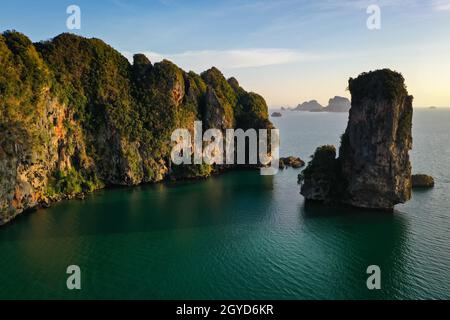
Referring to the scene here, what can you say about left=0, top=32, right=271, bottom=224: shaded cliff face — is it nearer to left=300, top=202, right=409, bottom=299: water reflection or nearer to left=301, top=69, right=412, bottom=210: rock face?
left=301, top=69, right=412, bottom=210: rock face

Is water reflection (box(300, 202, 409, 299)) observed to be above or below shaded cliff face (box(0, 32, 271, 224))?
below

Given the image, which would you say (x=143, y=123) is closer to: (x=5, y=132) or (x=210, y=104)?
(x=210, y=104)

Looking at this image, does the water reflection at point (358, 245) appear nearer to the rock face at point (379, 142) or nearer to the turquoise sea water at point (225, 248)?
the turquoise sea water at point (225, 248)

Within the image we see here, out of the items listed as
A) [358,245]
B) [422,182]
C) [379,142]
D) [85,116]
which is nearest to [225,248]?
[358,245]

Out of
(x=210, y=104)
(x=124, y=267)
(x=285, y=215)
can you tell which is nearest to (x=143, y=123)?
(x=210, y=104)

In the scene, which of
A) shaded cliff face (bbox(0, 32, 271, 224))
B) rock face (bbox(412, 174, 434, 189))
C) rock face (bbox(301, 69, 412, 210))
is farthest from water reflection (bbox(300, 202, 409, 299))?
shaded cliff face (bbox(0, 32, 271, 224))

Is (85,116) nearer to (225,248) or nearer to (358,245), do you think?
(225,248)
